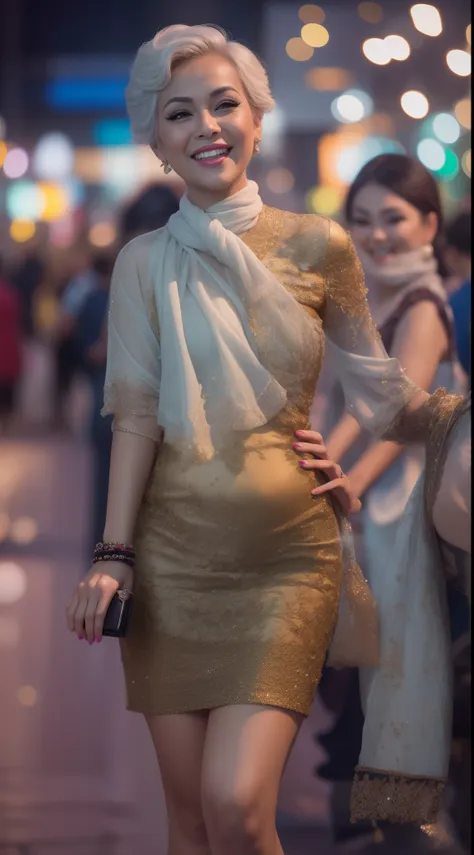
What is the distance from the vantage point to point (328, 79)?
312cm

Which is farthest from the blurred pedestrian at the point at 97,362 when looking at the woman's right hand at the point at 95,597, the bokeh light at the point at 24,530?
the bokeh light at the point at 24,530

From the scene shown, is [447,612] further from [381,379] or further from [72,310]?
[72,310]

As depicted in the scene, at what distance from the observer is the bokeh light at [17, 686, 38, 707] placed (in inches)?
163

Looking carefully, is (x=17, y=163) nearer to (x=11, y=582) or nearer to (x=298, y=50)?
(x=11, y=582)

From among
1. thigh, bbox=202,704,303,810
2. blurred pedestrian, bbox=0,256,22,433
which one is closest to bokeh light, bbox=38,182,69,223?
blurred pedestrian, bbox=0,256,22,433

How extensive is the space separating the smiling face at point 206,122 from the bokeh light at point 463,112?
794 millimetres

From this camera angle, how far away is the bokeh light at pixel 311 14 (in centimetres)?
296

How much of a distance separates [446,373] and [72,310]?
1.45m

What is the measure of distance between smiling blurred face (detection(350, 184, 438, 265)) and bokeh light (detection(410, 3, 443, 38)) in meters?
0.48

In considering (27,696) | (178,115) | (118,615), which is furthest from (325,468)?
(27,696)

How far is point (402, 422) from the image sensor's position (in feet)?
8.09

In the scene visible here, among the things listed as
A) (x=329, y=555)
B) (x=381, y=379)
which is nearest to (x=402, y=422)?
(x=381, y=379)

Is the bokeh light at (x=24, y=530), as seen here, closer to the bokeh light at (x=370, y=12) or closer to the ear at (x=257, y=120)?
the bokeh light at (x=370, y=12)

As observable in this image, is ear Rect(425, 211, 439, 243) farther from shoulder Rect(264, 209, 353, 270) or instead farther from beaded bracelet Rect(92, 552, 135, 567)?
beaded bracelet Rect(92, 552, 135, 567)
